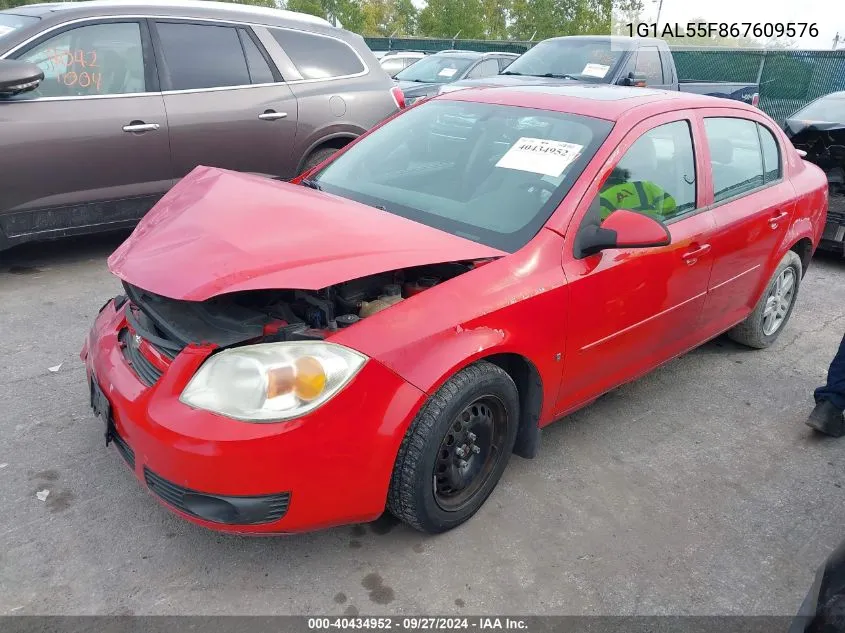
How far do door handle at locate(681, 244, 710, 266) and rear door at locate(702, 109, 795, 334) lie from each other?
11cm

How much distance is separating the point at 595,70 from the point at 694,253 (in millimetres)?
6034

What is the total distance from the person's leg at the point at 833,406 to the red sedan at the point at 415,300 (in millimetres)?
645

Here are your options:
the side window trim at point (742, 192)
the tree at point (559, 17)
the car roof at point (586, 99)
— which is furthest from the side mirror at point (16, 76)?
the tree at point (559, 17)

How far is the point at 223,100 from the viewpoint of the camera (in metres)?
5.28

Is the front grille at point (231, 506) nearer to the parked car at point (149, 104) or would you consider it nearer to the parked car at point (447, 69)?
the parked car at point (149, 104)

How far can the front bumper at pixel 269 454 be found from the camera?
210cm

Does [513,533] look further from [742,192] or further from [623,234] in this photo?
[742,192]

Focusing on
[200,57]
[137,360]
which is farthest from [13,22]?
Result: [137,360]

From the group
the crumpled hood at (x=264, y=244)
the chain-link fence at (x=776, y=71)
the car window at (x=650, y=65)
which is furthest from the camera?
the chain-link fence at (x=776, y=71)

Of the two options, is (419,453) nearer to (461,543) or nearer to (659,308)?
(461,543)

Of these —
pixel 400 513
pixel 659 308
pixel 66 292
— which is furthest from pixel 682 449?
pixel 66 292

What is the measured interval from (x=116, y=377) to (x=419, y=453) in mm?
1111

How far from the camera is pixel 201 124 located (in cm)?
514

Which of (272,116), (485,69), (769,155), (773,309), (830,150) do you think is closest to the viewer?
(769,155)
